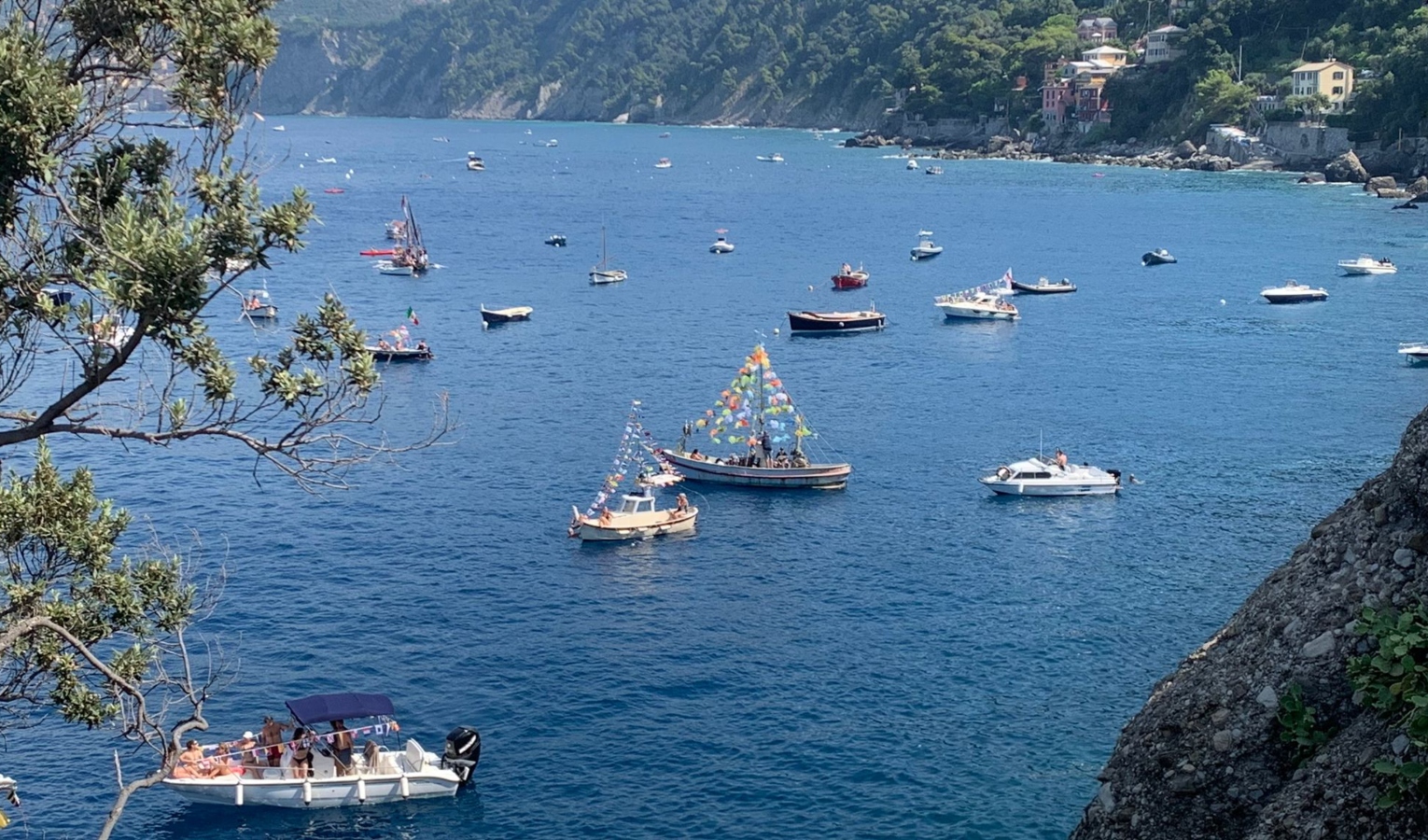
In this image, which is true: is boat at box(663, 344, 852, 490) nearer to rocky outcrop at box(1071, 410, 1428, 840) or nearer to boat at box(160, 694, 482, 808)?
boat at box(160, 694, 482, 808)

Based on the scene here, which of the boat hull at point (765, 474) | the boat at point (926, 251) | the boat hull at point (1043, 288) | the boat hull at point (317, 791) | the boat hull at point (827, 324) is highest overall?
the boat at point (926, 251)

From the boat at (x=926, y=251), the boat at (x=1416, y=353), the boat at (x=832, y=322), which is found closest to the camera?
the boat at (x=1416, y=353)

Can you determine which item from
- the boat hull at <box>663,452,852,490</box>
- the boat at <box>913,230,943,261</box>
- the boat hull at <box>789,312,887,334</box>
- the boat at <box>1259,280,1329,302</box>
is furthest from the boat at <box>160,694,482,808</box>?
the boat at <box>913,230,943,261</box>

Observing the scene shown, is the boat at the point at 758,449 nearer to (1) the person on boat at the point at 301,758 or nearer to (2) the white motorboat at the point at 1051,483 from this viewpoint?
(2) the white motorboat at the point at 1051,483

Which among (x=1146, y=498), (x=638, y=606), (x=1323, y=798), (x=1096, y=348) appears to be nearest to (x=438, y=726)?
(x=638, y=606)

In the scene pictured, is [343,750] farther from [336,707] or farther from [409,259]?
[409,259]

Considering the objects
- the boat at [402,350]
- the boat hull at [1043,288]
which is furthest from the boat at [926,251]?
the boat at [402,350]

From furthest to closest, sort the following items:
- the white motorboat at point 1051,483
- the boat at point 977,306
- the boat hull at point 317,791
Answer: the boat at point 977,306
the white motorboat at point 1051,483
the boat hull at point 317,791
